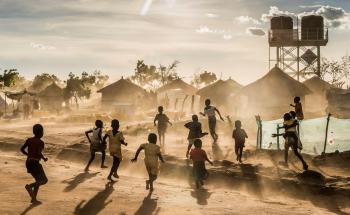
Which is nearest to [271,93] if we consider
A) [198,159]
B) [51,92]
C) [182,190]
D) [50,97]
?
[198,159]

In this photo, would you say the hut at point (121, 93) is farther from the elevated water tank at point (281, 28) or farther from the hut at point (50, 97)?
the elevated water tank at point (281, 28)

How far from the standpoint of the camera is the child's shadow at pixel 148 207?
29.7 feet

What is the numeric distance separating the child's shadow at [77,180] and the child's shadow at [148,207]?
7.26 feet

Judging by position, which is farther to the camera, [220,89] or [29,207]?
[220,89]

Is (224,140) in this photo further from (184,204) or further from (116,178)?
(184,204)

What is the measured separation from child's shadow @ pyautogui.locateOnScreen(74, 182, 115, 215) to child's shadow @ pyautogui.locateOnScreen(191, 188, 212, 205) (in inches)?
80.4

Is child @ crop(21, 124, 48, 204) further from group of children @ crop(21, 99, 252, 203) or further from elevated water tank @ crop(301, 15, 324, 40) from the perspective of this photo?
elevated water tank @ crop(301, 15, 324, 40)

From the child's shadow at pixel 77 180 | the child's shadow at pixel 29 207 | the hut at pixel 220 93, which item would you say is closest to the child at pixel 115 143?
the child's shadow at pixel 77 180

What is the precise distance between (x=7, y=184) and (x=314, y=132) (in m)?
10.5

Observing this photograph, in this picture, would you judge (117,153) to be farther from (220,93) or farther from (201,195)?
(220,93)

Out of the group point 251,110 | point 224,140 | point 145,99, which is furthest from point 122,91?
point 224,140

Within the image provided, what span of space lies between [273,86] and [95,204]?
31360 millimetres

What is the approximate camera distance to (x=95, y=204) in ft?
31.6

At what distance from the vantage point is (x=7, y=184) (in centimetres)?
1164
